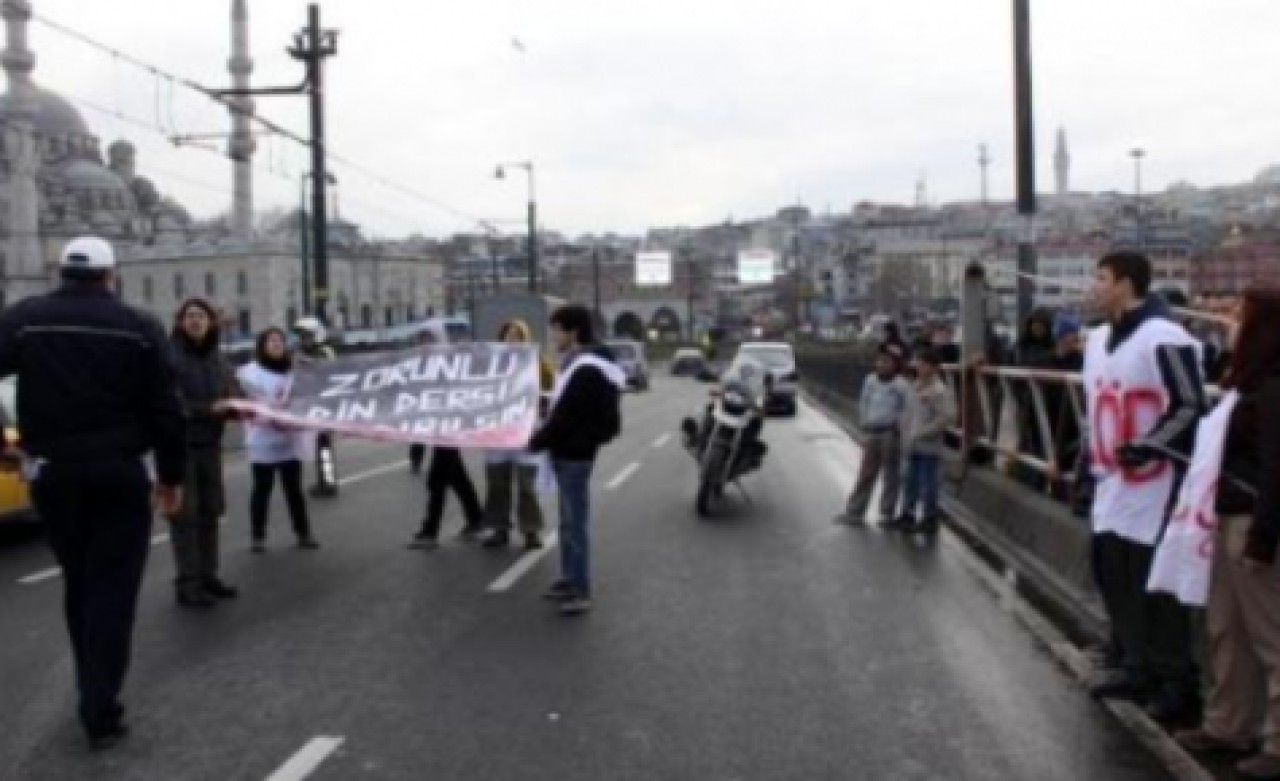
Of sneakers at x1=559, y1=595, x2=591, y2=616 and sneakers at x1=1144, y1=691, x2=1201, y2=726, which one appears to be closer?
sneakers at x1=1144, y1=691, x2=1201, y2=726

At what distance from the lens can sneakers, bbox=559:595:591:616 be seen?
1018 centimetres

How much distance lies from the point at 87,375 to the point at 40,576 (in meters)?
5.84

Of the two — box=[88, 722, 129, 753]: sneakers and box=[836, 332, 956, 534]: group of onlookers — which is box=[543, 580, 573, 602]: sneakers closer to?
box=[88, 722, 129, 753]: sneakers

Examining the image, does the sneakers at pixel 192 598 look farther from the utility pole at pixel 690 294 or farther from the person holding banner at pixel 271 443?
the utility pole at pixel 690 294

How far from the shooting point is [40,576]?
12242 mm

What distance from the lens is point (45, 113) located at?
463ft

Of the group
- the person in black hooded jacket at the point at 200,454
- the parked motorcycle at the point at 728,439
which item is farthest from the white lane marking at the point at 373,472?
the person in black hooded jacket at the point at 200,454

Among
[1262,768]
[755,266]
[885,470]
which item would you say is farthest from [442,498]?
[755,266]

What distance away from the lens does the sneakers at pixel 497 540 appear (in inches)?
→ 530

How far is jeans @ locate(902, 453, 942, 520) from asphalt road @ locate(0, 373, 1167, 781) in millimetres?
1216

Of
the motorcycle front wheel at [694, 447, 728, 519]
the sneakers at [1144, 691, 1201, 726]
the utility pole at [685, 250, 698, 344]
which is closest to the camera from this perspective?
the sneakers at [1144, 691, 1201, 726]

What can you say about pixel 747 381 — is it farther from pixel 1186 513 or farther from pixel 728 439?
pixel 1186 513

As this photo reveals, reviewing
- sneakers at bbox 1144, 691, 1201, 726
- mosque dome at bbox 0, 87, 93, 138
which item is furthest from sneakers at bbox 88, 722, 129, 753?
mosque dome at bbox 0, 87, 93, 138

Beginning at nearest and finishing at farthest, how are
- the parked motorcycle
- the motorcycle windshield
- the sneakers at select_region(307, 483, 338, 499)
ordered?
the parked motorcycle
the motorcycle windshield
the sneakers at select_region(307, 483, 338, 499)
